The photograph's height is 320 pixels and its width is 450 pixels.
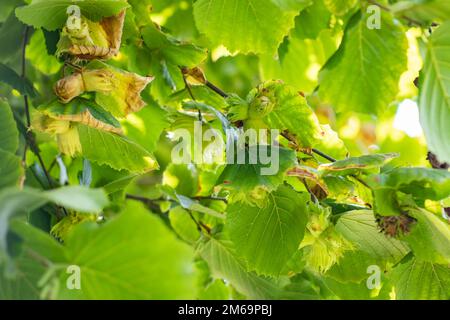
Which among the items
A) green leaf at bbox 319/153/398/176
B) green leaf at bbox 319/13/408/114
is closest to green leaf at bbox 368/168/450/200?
green leaf at bbox 319/153/398/176

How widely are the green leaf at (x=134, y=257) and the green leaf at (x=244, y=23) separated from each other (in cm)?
49

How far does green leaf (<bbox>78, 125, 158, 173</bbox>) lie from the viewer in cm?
93

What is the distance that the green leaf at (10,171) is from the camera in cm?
74

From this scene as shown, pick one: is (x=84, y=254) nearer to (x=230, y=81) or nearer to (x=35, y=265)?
(x=35, y=265)

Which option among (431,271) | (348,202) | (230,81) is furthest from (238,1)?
(230,81)

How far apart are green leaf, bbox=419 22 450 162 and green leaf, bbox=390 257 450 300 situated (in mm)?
204

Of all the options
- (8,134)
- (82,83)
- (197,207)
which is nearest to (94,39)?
(82,83)

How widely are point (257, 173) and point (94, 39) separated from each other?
252 mm

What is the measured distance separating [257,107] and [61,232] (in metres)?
0.29

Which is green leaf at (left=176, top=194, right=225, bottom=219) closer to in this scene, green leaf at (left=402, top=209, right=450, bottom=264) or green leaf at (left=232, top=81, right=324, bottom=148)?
green leaf at (left=232, top=81, right=324, bottom=148)

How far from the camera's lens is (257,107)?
36.9 inches

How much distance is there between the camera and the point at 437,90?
0.79 metres

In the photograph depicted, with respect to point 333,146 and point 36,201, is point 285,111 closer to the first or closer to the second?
point 333,146
